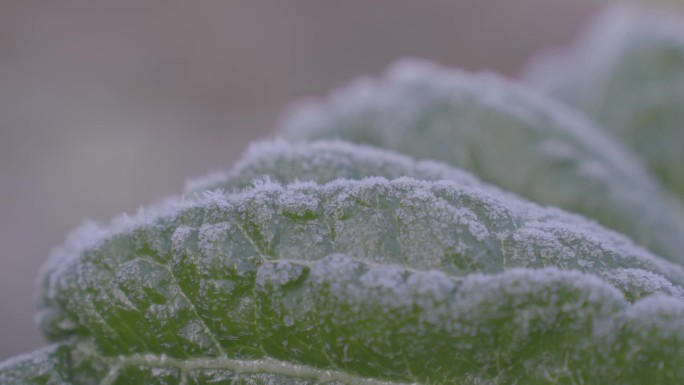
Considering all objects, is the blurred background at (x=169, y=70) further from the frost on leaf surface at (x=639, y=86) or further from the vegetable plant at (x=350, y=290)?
the vegetable plant at (x=350, y=290)

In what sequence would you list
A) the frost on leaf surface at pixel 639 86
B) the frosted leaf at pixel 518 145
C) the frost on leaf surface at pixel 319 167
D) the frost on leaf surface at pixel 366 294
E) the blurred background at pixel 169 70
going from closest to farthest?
the frost on leaf surface at pixel 366 294, the frost on leaf surface at pixel 319 167, the frosted leaf at pixel 518 145, the frost on leaf surface at pixel 639 86, the blurred background at pixel 169 70

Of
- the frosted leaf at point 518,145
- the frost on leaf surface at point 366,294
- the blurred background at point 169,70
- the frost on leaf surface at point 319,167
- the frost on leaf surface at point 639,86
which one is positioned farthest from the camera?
the blurred background at point 169,70

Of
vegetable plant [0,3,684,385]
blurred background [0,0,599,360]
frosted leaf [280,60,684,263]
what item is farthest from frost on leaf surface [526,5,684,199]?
blurred background [0,0,599,360]

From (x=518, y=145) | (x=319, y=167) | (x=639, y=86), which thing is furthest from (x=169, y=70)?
(x=319, y=167)

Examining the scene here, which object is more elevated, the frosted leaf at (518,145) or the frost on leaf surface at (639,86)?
the frost on leaf surface at (639,86)

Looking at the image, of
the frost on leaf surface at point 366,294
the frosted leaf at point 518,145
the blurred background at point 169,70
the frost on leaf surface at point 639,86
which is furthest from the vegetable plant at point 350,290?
the blurred background at point 169,70

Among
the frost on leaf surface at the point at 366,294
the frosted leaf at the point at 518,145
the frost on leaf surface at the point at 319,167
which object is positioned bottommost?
the frost on leaf surface at the point at 366,294

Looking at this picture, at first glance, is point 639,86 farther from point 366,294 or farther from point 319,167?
point 366,294
